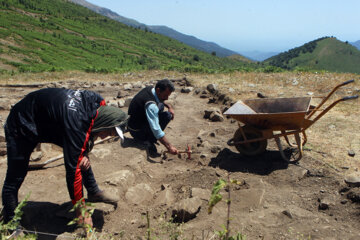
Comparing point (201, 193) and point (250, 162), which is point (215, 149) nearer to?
point (250, 162)

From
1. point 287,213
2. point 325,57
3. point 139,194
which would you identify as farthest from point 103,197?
point 325,57

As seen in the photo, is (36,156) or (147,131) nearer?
(36,156)

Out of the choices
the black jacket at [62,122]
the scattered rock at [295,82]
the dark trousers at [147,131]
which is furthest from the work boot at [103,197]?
the scattered rock at [295,82]

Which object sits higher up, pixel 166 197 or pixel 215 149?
pixel 215 149

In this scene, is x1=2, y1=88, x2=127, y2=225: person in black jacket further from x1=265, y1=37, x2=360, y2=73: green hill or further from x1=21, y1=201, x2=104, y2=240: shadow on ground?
x1=265, y1=37, x2=360, y2=73: green hill

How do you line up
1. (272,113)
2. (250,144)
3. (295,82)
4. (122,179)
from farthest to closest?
(295,82), (250,144), (272,113), (122,179)

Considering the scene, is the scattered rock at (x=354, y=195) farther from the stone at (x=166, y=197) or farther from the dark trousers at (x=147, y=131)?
the dark trousers at (x=147, y=131)

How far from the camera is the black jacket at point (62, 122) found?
8.30 feet

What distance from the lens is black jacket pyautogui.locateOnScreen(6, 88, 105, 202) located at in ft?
8.30

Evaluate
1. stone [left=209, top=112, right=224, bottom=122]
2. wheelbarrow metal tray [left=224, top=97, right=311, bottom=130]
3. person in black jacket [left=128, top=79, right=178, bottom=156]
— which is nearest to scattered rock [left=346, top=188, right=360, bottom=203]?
wheelbarrow metal tray [left=224, top=97, right=311, bottom=130]

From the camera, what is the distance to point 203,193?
3.71 m

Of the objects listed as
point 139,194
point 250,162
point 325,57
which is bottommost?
point 139,194

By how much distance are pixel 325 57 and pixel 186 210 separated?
119 m

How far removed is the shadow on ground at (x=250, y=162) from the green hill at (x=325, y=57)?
316ft
